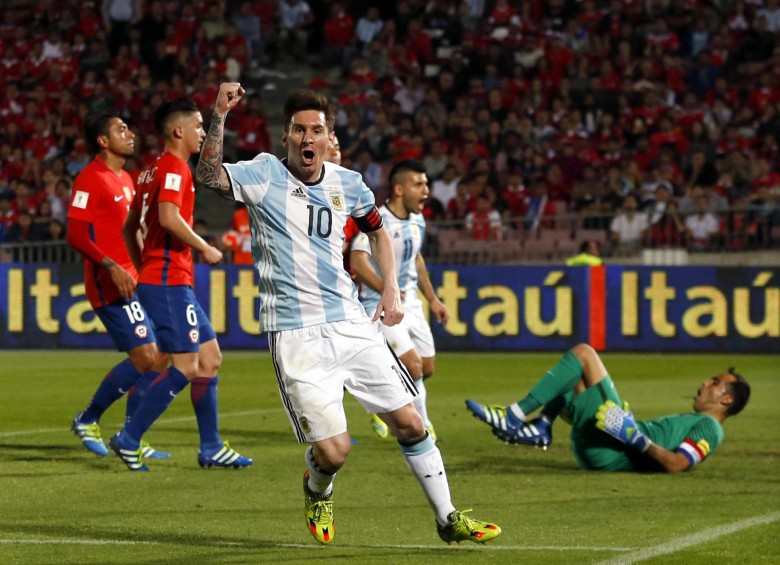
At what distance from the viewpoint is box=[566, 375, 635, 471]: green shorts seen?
9.22 m

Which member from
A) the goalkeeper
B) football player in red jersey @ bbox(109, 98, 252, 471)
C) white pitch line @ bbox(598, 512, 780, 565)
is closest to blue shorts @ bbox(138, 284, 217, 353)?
football player in red jersey @ bbox(109, 98, 252, 471)

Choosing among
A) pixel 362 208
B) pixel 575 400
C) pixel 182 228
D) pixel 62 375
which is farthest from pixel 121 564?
pixel 62 375

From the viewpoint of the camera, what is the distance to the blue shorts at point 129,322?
969cm

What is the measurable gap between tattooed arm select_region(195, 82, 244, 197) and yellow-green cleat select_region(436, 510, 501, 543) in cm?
170

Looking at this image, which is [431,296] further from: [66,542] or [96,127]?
[66,542]

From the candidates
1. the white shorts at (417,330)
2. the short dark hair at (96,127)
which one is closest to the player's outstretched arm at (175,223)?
the short dark hair at (96,127)

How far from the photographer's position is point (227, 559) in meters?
6.29

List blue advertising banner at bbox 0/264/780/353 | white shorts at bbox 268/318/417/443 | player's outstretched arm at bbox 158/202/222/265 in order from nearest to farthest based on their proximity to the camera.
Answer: white shorts at bbox 268/318/417/443
player's outstretched arm at bbox 158/202/222/265
blue advertising banner at bbox 0/264/780/353

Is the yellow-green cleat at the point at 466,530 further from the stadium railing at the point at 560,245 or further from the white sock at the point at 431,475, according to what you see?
the stadium railing at the point at 560,245

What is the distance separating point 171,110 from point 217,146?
314cm

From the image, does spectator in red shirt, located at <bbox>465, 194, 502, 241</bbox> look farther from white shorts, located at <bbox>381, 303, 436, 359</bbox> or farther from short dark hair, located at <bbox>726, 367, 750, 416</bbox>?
short dark hair, located at <bbox>726, 367, 750, 416</bbox>

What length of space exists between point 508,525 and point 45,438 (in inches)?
195

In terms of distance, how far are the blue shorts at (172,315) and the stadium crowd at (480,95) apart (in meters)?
12.5

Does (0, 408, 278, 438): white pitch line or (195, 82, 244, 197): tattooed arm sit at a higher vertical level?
(195, 82, 244, 197): tattooed arm
